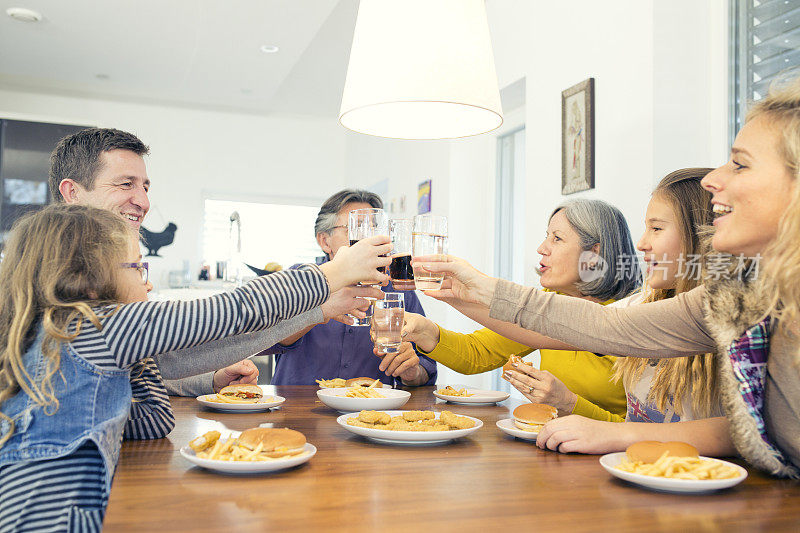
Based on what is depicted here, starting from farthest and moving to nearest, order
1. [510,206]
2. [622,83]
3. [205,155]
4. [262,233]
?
1. [262,233]
2. [205,155]
3. [510,206]
4. [622,83]

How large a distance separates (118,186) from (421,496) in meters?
1.56

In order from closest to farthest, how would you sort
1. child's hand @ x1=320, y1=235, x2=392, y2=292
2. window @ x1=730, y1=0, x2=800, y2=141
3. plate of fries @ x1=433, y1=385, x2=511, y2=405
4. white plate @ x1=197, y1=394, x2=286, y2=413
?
child's hand @ x1=320, y1=235, x2=392, y2=292, white plate @ x1=197, y1=394, x2=286, y2=413, plate of fries @ x1=433, y1=385, x2=511, y2=405, window @ x1=730, y1=0, x2=800, y2=141

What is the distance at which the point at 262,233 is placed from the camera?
7.49 m

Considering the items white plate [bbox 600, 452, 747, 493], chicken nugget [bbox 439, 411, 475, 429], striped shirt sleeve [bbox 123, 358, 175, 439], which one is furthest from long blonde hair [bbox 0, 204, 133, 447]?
white plate [bbox 600, 452, 747, 493]

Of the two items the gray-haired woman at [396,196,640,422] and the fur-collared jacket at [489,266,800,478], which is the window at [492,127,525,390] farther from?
the fur-collared jacket at [489,266,800,478]

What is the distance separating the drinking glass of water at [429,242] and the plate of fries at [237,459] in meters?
0.51

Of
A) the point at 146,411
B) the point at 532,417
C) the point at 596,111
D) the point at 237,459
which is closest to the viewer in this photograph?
the point at 237,459

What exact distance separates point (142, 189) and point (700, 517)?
6.13 ft

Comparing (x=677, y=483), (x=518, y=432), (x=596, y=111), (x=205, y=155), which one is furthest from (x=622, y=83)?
(x=205, y=155)

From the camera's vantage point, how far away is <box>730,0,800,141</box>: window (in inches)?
93.1

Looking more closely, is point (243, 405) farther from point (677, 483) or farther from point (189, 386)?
point (677, 483)

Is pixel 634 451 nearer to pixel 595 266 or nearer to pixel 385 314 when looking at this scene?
pixel 385 314

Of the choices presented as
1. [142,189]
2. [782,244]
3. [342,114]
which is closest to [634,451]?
[782,244]

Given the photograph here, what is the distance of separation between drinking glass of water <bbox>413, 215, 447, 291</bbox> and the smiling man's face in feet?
3.38
